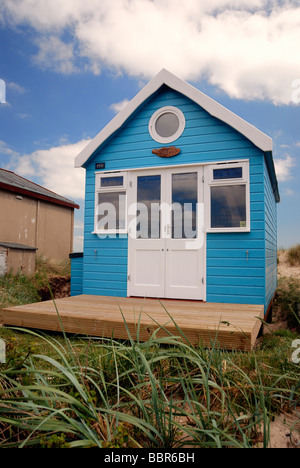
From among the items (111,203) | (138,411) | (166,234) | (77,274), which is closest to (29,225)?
(77,274)

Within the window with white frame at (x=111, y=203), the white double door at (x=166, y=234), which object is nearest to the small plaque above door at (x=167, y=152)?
the white double door at (x=166, y=234)

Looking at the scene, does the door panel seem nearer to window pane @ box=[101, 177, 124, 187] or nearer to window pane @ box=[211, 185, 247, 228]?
window pane @ box=[211, 185, 247, 228]

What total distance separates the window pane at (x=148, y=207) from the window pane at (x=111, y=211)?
0.34 meters

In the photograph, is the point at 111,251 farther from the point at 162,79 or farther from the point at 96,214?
the point at 162,79

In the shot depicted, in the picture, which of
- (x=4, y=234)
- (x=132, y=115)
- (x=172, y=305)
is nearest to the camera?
(x=172, y=305)

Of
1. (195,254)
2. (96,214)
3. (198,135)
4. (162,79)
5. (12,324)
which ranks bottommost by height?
(12,324)

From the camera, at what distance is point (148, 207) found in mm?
5969

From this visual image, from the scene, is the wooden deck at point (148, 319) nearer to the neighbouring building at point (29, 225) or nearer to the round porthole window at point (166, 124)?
the round porthole window at point (166, 124)

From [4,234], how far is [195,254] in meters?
6.97

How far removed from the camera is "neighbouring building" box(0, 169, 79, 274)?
8.32m

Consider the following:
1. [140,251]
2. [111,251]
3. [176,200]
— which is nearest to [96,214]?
[111,251]

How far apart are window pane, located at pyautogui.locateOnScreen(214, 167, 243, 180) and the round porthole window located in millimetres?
1040

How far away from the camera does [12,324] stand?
4.45 metres

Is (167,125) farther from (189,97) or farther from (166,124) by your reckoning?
(189,97)
